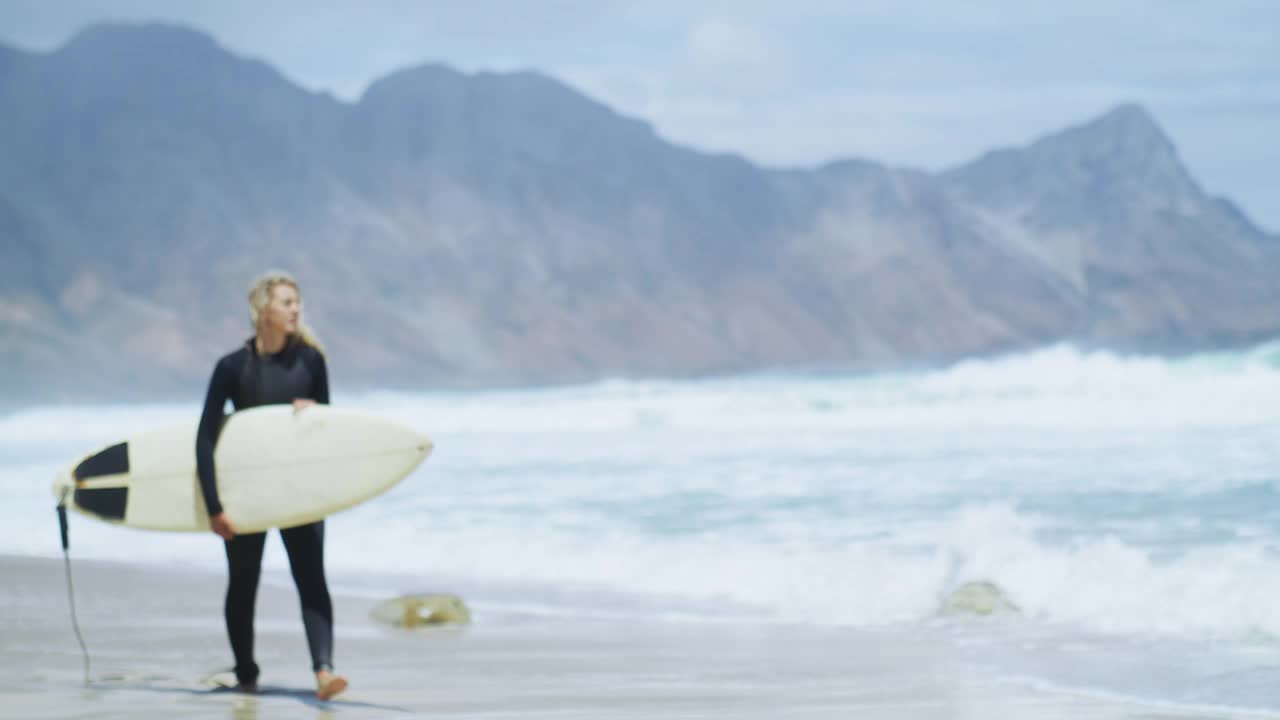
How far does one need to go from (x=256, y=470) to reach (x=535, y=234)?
89365 millimetres

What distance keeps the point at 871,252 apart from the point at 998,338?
1047 cm

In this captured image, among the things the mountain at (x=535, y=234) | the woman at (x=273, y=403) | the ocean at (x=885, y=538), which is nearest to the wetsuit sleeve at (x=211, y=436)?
the woman at (x=273, y=403)

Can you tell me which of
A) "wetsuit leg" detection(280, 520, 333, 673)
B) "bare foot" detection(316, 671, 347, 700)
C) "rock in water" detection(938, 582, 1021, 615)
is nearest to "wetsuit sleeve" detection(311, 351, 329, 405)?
"wetsuit leg" detection(280, 520, 333, 673)

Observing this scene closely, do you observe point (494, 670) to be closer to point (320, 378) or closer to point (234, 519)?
point (234, 519)

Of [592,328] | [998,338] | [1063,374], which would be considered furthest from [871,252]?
[1063,374]

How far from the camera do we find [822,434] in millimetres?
16688

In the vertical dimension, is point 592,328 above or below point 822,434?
above

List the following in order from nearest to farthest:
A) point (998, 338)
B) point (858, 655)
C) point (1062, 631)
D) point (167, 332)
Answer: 1. point (858, 655)
2. point (1062, 631)
3. point (167, 332)
4. point (998, 338)

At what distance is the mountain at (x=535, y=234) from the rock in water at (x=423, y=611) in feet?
223

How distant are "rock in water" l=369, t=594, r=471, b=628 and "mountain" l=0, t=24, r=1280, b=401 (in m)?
67.8

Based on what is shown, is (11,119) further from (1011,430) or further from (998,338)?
(1011,430)

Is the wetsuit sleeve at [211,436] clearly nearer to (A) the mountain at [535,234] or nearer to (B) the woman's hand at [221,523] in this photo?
(B) the woman's hand at [221,523]

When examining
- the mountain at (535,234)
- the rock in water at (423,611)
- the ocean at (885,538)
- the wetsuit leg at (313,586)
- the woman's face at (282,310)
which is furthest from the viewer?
the mountain at (535,234)

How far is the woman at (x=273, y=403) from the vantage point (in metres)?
3.62
